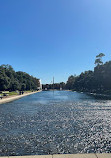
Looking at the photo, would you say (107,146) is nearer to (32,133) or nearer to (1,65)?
(32,133)

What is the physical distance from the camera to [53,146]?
26.4 ft

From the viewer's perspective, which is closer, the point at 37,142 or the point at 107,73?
the point at 37,142

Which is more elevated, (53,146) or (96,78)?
(96,78)

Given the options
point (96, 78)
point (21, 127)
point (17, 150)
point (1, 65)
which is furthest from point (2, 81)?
point (17, 150)

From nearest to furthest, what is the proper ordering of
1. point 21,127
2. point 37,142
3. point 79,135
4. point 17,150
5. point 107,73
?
point 17,150, point 37,142, point 79,135, point 21,127, point 107,73

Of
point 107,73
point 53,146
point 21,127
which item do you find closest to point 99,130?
point 53,146

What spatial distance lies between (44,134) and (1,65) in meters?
77.2

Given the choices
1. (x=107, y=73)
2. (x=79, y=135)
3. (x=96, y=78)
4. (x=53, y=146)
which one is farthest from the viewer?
(x=96, y=78)

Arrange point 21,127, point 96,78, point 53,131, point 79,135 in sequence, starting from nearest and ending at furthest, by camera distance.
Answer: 1. point 79,135
2. point 53,131
3. point 21,127
4. point 96,78

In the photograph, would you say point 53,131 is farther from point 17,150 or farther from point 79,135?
point 17,150

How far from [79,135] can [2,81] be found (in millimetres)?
54158

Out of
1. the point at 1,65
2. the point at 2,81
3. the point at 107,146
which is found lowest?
the point at 107,146

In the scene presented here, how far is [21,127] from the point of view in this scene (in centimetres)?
1188

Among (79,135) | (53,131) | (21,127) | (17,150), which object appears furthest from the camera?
(21,127)
